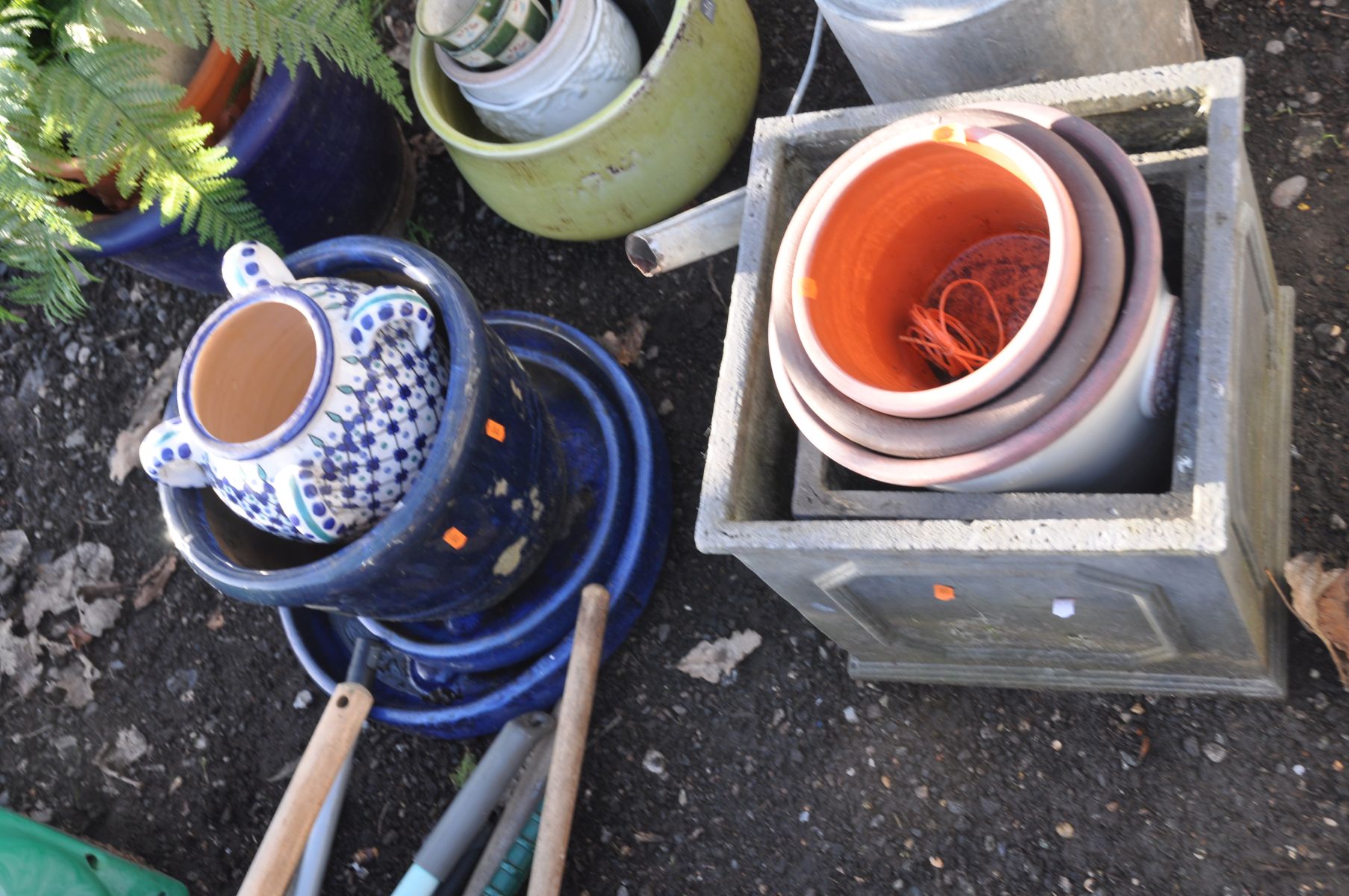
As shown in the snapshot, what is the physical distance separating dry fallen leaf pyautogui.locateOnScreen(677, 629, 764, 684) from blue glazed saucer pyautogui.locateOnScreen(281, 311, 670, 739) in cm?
15

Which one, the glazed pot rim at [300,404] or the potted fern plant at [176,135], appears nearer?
the glazed pot rim at [300,404]

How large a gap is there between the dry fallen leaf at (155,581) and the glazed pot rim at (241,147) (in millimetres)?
806

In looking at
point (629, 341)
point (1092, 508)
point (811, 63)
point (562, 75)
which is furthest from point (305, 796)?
point (811, 63)

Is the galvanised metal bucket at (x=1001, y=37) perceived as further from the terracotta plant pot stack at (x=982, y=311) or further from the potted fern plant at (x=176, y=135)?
the potted fern plant at (x=176, y=135)

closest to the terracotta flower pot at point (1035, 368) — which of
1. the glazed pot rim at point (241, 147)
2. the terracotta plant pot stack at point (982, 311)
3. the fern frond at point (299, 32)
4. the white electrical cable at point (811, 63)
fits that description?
the terracotta plant pot stack at point (982, 311)

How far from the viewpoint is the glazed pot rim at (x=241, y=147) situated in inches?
91.0

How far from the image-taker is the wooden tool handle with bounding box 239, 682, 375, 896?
6.02 feet

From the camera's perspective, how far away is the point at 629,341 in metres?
2.60

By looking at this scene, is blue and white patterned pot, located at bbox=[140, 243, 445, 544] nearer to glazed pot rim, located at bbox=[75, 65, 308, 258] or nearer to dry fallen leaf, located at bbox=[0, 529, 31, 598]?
glazed pot rim, located at bbox=[75, 65, 308, 258]

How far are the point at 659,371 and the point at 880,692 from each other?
2.88ft

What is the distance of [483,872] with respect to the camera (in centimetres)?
211

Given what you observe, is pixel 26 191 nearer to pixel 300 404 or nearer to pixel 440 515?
pixel 300 404

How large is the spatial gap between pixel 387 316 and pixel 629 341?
85 cm

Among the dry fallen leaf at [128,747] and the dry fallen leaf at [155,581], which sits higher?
the dry fallen leaf at [155,581]
